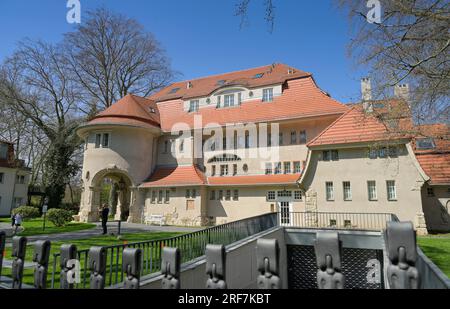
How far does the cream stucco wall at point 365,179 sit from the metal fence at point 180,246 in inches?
379

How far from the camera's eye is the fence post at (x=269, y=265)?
288 cm

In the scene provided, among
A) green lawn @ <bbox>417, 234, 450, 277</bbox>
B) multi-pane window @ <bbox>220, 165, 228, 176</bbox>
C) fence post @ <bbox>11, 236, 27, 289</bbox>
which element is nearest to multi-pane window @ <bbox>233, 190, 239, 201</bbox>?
multi-pane window @ <bbox>220, 165, 228, 176</bbox>

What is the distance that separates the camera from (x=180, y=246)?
25.6ft

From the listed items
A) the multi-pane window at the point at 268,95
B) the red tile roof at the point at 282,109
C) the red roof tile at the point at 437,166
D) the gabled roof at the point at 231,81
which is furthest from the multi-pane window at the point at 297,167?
the red roof tile at the point at 437,166

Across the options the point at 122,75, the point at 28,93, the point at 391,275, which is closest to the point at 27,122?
the point at 28,93

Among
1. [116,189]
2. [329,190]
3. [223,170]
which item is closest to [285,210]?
[329,190]

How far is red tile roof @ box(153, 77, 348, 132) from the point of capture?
2544cm

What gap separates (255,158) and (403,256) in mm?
24708

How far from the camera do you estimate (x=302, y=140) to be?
86.1 feet

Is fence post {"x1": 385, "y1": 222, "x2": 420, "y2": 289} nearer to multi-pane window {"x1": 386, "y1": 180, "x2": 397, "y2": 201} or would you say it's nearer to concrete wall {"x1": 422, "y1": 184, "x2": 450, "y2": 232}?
multi-pane window {"x1": 386, "y1": 180, "x2": 397, "y2": 201}

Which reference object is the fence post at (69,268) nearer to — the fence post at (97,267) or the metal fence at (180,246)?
the fence post at (97,267)

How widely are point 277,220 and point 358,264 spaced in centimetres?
432

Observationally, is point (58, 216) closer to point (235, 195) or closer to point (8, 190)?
point (235, 195)

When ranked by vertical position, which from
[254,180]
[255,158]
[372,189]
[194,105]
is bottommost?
[372,189]
